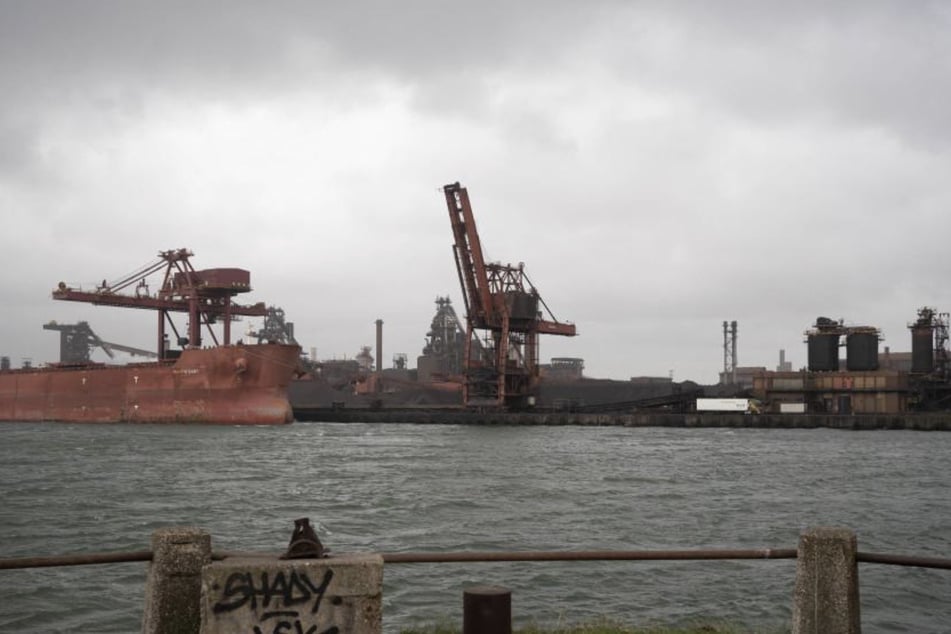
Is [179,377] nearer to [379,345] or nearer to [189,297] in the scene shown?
[189,297]


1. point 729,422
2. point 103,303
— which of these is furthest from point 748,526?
point 103,303

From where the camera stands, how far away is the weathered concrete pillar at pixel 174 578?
5.56 metres

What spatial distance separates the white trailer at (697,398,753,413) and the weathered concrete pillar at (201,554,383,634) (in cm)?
8025

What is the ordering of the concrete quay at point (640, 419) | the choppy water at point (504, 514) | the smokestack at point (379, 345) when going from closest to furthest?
the choppy water at point (504, 514)
the concrete quay at point (640, 419)
the smokestack at point (379, 345)

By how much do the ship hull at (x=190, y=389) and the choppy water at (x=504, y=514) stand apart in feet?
49.5

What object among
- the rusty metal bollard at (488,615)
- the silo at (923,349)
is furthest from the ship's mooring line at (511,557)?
the silo at (923,349)

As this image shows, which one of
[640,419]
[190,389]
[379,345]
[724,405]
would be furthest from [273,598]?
[379,345]

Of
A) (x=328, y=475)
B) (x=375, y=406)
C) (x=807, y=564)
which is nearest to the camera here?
(x=807, y=564)

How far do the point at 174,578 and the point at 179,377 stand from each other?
64100mm

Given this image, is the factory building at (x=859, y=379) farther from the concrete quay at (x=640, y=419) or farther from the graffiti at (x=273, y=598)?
the graffiti at (x=273, y=598)

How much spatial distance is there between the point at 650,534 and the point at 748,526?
2998 millimetres

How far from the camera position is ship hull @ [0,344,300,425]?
64062mm

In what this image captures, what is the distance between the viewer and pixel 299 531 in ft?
17.4

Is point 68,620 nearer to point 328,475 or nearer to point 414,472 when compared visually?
point 328,475
